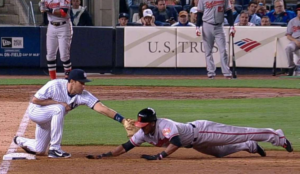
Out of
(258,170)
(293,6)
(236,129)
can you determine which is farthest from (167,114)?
(293,6)

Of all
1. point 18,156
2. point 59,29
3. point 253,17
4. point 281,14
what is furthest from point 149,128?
point 281,14

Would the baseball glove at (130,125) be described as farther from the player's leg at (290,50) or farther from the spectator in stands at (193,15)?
the spectator in stands at (193,15)

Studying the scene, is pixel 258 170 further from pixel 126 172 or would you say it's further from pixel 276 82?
pixel 276 82

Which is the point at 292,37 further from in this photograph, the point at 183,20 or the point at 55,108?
the point at 55,108

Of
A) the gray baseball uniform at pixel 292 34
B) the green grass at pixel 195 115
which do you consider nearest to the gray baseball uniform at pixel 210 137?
the green grass at pixel 195 115

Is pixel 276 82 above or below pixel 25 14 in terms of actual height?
below

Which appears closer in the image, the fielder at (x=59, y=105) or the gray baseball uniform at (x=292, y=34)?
the fielder at (x=59, y=105)
